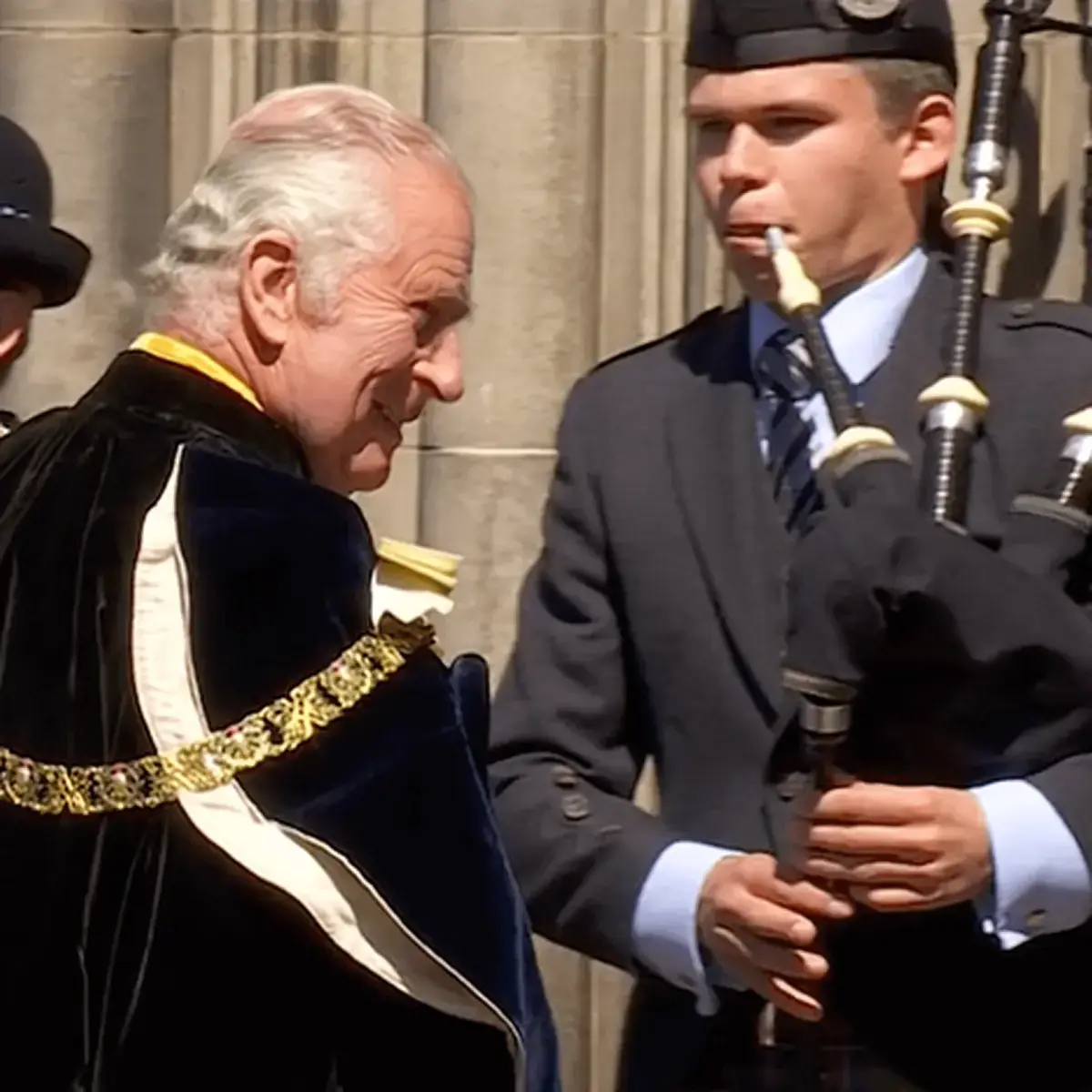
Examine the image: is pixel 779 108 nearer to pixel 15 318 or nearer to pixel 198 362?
pixel 198 362

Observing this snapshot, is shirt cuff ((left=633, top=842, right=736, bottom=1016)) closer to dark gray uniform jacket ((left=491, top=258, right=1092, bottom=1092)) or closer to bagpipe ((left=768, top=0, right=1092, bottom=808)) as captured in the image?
dark gray uniform jacket ((left=491, top=258, right=1092, bottom=1092))

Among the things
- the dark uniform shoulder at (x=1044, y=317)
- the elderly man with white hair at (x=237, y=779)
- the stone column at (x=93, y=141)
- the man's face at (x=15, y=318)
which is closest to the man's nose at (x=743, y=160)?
the dark uniform shoulder at (x=1044, y=317)

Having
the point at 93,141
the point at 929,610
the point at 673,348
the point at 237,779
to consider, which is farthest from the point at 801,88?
the point at 93,141

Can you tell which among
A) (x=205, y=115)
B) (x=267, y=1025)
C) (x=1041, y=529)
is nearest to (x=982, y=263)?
(x=1041, y=529)

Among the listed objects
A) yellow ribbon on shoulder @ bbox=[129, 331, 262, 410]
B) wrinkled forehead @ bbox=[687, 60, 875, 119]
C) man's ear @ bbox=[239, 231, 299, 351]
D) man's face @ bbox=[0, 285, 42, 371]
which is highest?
wrinkled forehead @ bbox=[687, 60, 875, 119]

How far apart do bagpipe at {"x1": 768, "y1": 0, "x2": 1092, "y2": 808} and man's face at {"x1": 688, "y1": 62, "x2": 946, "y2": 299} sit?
0.05 m

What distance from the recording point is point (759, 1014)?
2459mm

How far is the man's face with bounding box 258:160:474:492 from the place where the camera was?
221 cm

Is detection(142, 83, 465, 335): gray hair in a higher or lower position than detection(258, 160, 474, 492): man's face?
higher

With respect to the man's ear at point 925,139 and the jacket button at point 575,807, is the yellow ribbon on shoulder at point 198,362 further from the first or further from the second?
→ the man's ear at point 925,139

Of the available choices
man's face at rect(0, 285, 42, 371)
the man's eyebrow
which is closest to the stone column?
man's face at rect(0, 285, 42, 371)

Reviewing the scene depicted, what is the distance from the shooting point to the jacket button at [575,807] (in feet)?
8.22

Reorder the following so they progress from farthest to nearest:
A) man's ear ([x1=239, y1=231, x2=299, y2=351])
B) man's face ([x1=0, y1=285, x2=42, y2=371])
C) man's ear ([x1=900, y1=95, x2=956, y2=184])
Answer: man's face ([x1=0, y1=285, x2=42, y2=371])
man's ear ([x1=900, y1=95, x2=956, y2=184])
man's ear ([x1=239, y1=231, x2=299, y2=351])

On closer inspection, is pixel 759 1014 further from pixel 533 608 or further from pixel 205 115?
pixel 205 115
